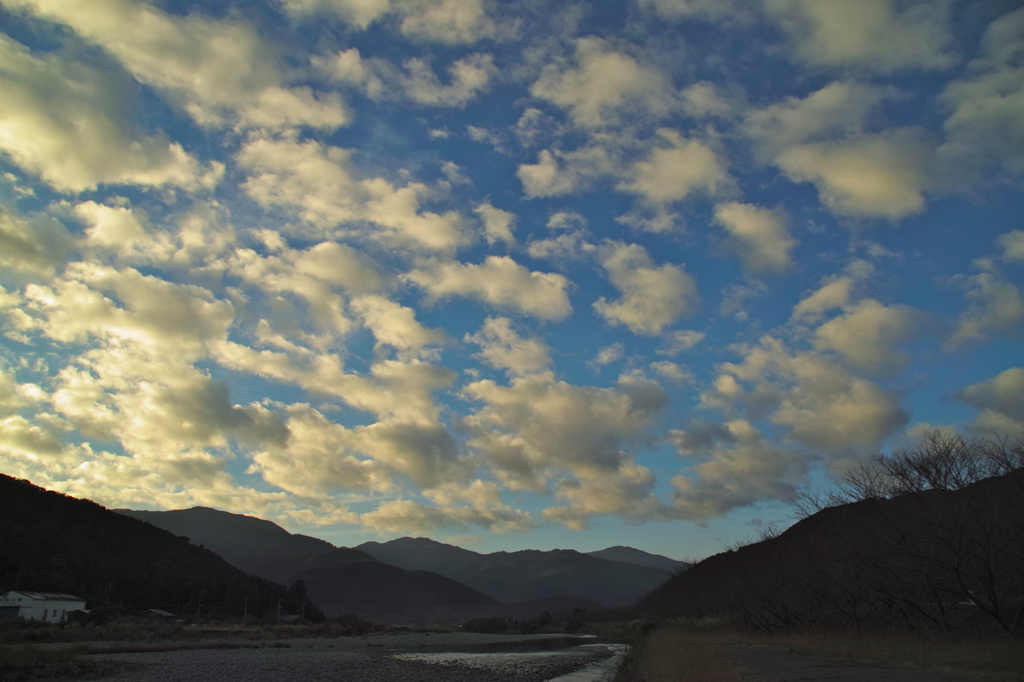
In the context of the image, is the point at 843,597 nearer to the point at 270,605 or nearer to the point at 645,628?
the point at 645,628

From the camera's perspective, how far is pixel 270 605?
176875mm

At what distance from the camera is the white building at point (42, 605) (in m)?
89.5

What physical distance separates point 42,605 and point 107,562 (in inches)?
1808

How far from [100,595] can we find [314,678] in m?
111

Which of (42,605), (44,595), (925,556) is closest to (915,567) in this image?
(925,556)

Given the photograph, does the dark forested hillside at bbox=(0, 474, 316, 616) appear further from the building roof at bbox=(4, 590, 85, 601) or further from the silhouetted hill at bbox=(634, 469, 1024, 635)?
the silhouetted hill at bbox=(634, 469, 1024, 635)

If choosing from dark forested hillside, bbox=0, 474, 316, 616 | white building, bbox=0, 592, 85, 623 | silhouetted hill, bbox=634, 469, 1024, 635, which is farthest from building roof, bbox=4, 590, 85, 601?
silhouetted hill, bbox=634, 469, 1024, 635

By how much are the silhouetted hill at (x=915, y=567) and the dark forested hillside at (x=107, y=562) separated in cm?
12872

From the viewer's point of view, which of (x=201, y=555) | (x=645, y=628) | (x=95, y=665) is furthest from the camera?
(x=201, y=555)

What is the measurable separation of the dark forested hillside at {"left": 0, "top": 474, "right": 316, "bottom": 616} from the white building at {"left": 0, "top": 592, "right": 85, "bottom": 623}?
924 cm

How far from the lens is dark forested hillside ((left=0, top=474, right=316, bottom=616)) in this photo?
11769 cm

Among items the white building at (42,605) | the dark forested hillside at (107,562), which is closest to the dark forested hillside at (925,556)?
the white building at (42,605)

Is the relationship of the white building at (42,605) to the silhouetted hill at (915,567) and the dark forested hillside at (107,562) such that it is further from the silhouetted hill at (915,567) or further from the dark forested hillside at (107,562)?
the silhouetted hill at (915,567)

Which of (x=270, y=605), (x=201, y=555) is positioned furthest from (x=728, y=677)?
(x=201, y=555)
